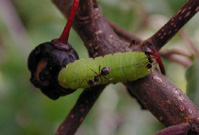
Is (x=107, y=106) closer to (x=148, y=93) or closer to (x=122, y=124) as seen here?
(x=122, y=124)

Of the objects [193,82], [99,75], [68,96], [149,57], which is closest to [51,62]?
[99,75]

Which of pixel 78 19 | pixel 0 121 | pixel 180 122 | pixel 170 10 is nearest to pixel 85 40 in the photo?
pixel 78 19

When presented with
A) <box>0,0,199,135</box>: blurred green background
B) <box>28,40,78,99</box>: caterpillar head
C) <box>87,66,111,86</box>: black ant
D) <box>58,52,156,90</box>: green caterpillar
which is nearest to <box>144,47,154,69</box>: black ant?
<box>58,52,156,90</box>: green caterpillar

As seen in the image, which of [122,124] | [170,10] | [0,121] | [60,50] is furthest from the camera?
[122,124]

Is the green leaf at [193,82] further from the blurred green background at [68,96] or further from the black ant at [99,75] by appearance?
the blurred green background at [68,96]

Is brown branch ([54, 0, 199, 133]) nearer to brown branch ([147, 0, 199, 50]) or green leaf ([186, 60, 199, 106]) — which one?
brown branch ([147, 0, 199, 50])

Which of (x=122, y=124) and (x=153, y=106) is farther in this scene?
(x=122, y=124)


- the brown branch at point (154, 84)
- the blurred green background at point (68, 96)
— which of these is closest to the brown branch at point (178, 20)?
the brown branch at point (154, 84)
